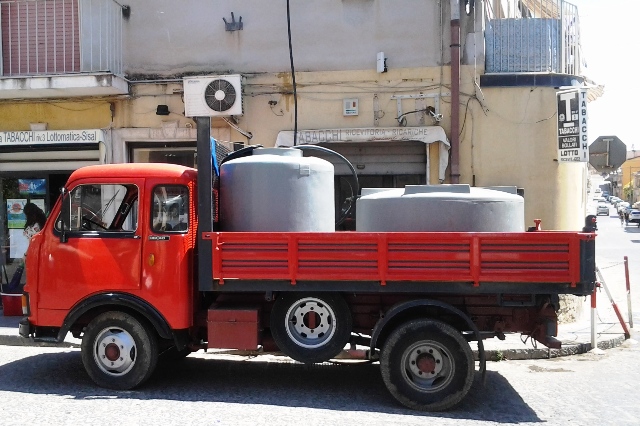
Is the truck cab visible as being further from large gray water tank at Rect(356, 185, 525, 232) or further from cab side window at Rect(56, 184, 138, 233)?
large gray water tank at Rect(356, 185, 525, 232)

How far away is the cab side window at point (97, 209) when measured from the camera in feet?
20.8

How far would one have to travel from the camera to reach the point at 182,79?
36.2ft

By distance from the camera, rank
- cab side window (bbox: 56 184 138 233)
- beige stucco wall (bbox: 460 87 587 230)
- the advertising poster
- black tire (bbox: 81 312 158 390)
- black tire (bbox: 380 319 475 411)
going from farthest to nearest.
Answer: the advertising poster
beige stucco wall (bbox: 460 87 587 230)
cab side window (bbox: 56 184 138 233)
black tire (bbox: 81 312 158 390)
black tire (bbox: 380 319 475 411)

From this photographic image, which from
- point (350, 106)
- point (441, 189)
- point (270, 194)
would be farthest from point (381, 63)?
point (270, 194)

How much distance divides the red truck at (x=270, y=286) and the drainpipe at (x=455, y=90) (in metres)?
4.66

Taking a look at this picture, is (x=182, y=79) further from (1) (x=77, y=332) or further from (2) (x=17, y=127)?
(1) (x=77, y=332)

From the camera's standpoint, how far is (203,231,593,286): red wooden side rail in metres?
5.62

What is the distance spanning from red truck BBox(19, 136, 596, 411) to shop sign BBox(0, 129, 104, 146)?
5.15m

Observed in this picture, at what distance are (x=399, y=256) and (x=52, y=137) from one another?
8038 millimetres

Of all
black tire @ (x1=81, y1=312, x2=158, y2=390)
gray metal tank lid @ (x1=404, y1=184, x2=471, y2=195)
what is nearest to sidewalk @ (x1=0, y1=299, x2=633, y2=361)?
black tire @ (x1=81, y1=312, x2=158, y2=390)

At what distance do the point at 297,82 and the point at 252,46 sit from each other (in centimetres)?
105

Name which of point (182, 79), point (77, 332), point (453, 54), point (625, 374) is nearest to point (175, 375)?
point (77, 332)

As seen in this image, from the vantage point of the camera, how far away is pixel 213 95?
10.8 meters

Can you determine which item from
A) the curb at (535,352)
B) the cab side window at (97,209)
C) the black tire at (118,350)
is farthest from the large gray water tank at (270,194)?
the curb at (535,352)
